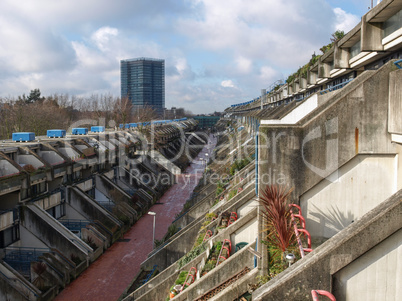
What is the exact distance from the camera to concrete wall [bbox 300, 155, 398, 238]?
7.15 m

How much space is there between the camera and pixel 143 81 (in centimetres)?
16575

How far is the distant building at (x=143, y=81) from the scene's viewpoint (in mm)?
165125

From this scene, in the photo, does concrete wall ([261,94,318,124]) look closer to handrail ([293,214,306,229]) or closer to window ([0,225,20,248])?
handrail ([293,214,306,229])

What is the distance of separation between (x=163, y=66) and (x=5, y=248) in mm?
167182

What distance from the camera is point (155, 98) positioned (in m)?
172

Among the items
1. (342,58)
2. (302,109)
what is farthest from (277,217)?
(342,58)

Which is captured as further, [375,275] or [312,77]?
[312,77]

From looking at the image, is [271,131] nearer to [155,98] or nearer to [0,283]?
[0,283]

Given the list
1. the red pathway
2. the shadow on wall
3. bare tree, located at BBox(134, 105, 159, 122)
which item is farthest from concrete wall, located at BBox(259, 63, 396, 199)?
bare tree, located at BBox(134, 105, 159, 122)

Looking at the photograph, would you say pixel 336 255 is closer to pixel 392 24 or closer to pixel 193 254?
pixel 392 24

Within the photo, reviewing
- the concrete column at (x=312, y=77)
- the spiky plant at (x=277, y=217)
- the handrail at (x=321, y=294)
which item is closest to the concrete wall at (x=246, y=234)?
the spiky plant at (x=277, y=217)

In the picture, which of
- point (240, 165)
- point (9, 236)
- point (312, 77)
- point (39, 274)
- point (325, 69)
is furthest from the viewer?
point (240, 165)

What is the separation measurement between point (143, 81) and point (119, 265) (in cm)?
15110

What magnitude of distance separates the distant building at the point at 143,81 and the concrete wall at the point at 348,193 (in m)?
158
